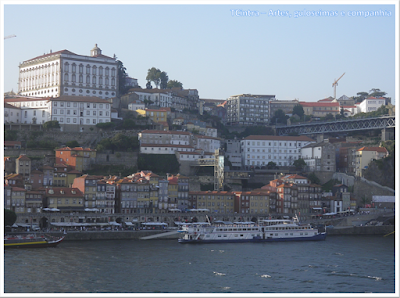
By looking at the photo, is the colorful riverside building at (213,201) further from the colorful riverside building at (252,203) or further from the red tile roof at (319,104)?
the red tile roof at (319,104)

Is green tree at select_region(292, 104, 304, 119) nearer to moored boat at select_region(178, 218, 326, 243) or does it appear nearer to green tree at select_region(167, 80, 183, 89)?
green tree at select_region(167, 80, 183, 89)

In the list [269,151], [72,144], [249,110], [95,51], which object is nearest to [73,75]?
[95,51]

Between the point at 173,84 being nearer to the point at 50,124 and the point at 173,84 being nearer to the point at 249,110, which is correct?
the point at 249,110

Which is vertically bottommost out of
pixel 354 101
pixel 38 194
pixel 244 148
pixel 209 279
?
pixel 209 279

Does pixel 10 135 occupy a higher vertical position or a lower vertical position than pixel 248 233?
higher

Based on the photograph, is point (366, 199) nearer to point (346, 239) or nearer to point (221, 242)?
point (346, 239)

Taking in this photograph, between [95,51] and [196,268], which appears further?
[95,51]

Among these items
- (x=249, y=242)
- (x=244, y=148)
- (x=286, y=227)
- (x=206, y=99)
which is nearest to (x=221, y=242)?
(x=249, y=242)
